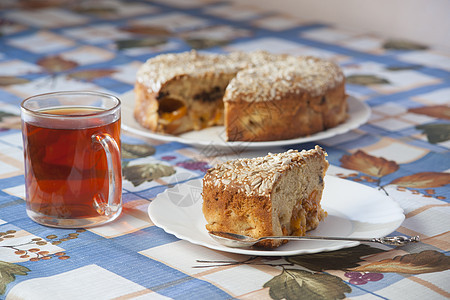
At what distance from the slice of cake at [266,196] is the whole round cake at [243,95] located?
0.50 metres

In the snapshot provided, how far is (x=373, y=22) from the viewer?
3.13 m

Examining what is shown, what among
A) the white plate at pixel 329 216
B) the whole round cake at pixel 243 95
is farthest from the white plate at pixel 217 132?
the white plate at pixel 329 216

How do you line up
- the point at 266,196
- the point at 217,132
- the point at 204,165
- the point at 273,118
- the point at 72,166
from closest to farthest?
the point at 266,196, the point at 72,166, the point at 204,165, the point at 273,118, the point at 217,132

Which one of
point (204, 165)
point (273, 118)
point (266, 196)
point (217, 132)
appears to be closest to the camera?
point (266, 196)

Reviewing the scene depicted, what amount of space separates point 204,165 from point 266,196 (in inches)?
20.3

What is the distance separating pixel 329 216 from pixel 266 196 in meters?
0.19

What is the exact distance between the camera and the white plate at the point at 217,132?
1.61 m

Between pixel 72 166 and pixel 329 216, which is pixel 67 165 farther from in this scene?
pixel 329 216

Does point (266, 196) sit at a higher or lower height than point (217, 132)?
higher

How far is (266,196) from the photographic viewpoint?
3.44ft

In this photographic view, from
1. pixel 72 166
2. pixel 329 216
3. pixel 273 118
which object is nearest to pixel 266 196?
pixel 329 216

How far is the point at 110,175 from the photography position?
116 cm

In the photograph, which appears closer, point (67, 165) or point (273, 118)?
point (67, 165)

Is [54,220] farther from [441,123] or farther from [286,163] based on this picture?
[441,123]
